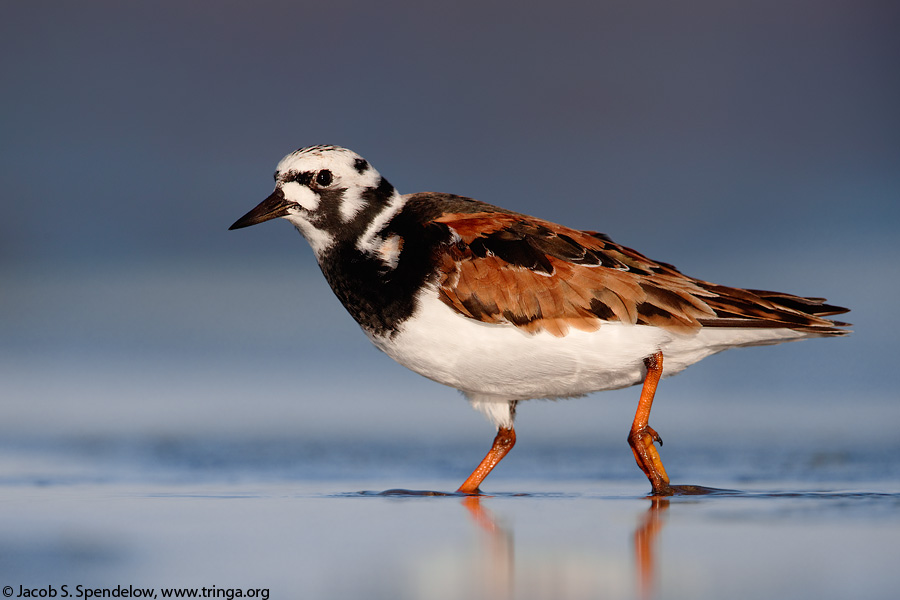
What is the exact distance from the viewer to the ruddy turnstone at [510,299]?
5035mm

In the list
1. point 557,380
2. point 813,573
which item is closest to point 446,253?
point 557,380

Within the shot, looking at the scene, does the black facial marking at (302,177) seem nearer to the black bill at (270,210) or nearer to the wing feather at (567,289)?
the black bill at (270,210)

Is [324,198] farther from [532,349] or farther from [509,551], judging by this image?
[509,551]

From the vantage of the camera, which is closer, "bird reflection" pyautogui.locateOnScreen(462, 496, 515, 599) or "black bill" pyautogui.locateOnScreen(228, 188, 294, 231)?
"bird reflection" pyautogui.locateOnScreen(462, 496, 515, 599)

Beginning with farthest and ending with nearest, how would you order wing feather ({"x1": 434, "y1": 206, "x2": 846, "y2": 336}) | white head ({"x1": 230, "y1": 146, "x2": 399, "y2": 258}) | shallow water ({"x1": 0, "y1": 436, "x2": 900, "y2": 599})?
white head ({"x1": 230, "y1": 146, "x2": 399, "y2": 258}), wing feather ({"x1": 434, "y1": 206, "x2": 846, "y2": 336}), shallow water ({"x1": 0, "y1": 436, "x2": 900, "y2": 599})

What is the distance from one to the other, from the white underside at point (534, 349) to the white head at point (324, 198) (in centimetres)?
63

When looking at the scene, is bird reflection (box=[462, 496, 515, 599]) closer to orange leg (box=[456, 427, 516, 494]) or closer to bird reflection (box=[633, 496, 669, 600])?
bird reflection (box=[633, 496, 669, 600])

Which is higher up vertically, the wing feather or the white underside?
the wing feather

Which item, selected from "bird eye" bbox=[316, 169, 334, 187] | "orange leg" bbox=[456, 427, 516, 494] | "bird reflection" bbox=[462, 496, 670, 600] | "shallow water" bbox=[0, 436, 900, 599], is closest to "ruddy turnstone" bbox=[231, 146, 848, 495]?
"bird eye" bbox=[316, 169, 334, 187]

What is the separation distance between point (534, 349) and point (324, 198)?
1420 mm

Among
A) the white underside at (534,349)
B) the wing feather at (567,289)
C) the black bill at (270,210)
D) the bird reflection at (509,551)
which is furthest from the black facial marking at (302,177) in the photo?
the bird reflection at (509,551)

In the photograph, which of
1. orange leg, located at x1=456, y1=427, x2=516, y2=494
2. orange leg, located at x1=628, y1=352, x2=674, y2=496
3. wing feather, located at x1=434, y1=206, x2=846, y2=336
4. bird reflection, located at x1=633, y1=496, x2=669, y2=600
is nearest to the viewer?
bird reflection, located at x1=633, y1=496, x2=669, y2=600

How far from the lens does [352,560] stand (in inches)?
136

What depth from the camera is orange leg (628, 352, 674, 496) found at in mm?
5168
